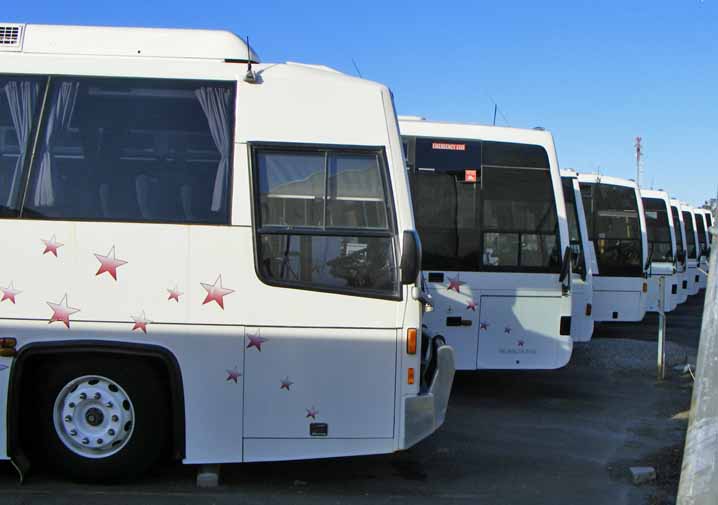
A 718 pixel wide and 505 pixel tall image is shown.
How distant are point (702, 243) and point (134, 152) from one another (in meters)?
25.5

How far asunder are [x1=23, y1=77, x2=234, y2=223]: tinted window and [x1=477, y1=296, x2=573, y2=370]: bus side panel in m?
4.66

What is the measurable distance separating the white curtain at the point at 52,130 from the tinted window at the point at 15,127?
0.43 ft

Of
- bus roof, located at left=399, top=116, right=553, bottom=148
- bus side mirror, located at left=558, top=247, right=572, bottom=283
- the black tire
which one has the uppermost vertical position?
bus roof, located at left=399, top=116, right=553, bottom=148

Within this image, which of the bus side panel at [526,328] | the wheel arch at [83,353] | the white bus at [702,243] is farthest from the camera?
the white bus at [702,243]

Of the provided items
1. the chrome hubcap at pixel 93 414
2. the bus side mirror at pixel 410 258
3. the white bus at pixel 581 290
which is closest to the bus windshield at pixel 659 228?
the white bus at pixel 581 290

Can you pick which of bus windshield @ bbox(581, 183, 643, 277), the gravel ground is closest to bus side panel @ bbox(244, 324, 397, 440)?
the gravel ground

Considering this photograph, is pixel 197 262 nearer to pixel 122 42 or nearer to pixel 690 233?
pixel 122 42

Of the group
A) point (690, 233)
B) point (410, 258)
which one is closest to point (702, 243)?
point (690, 233)

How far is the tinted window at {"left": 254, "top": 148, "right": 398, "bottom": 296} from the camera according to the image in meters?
5.62

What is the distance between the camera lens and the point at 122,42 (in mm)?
5945

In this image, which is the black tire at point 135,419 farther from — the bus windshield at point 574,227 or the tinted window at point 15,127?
the bus windshield at point 574,227

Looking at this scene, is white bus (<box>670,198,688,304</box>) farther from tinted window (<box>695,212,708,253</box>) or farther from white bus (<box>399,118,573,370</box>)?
white bus (<box>399,118,573,370</box>)

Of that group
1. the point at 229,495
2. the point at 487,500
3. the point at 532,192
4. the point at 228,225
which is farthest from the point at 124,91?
the point at 532,192

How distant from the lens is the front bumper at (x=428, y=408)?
18.5ft
